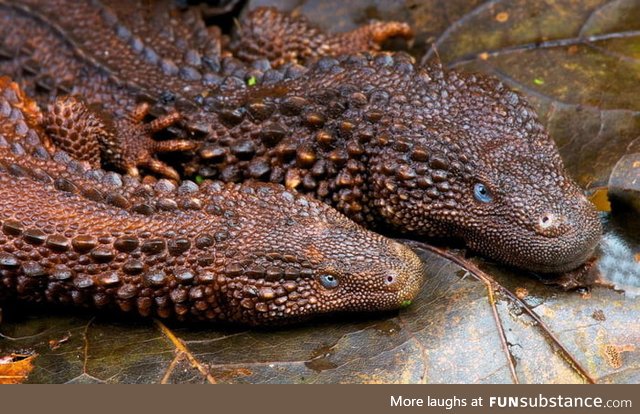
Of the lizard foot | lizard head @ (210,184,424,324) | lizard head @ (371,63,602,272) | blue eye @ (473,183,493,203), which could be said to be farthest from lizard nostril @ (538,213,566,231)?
the lizard foot

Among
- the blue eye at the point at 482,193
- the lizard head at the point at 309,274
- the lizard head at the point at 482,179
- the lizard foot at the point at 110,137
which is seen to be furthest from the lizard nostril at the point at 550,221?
the lizard foot at the point at 110,137

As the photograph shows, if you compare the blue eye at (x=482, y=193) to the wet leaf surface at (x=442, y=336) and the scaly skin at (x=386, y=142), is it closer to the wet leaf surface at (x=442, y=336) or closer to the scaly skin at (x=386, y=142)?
the scaly skin at (x=386, y=142)

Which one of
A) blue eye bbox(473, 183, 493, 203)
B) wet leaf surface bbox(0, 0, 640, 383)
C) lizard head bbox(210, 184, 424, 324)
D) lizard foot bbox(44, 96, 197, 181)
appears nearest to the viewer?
wet leaf surface bbox(0, 0, 640, 383)

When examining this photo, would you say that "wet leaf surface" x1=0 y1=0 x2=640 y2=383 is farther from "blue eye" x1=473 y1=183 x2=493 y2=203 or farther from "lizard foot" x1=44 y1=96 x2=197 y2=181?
"lizard foot" x1=44 y1=96 x2=197 y2=181

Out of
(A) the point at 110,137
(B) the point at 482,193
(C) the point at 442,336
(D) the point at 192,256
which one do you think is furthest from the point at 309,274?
(A) the point at 110,137

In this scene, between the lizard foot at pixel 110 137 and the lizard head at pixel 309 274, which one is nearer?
the lizard head at pixel 309 274

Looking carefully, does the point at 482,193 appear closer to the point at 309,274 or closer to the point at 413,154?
the point at 413,154

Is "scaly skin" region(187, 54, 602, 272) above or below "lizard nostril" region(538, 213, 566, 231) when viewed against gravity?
above

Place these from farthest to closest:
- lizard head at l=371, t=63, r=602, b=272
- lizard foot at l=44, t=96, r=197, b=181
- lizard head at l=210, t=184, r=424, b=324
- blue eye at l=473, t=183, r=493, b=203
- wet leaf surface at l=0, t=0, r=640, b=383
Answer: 1. lizard foot at l=44, t=96, r=197, b=181
2. blue eye at l=473, t=183, r=493, b=203
3. lizard head at l=371, t=63, r=602, b=272
4. lizard head at l=210, t=184, r=424, b=324
5. wet leaf surface at l=0, t=0, r=640, b=383
